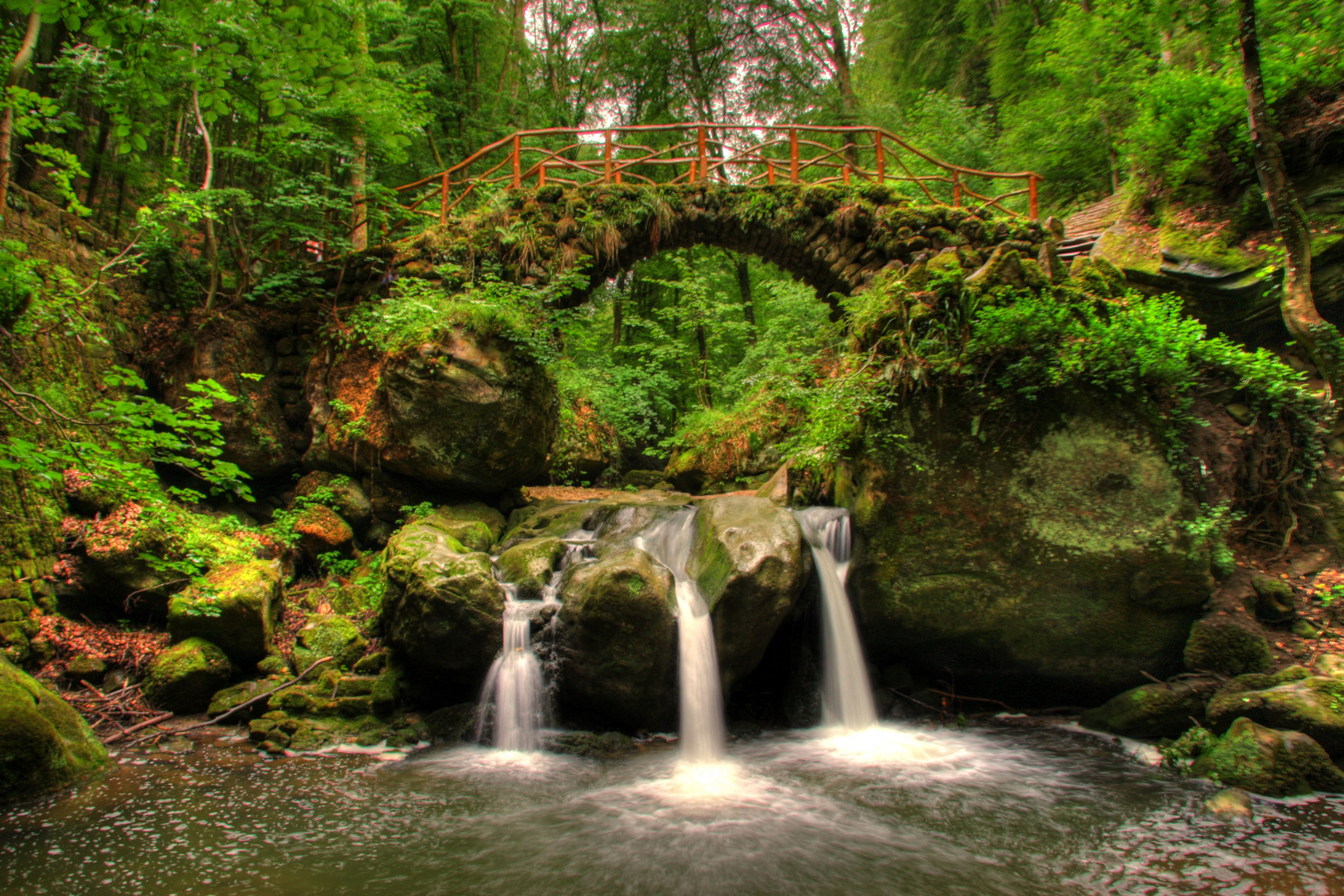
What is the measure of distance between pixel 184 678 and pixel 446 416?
347 centimetres

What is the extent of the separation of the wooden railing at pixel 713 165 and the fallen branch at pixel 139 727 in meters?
6.94

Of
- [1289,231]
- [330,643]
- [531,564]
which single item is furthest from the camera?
[531,564]

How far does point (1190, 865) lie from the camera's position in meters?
3.27

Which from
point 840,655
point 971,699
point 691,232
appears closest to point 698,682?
point 840,655

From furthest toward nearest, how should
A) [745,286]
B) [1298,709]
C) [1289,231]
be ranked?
[745,286]
[1289,231]
[1298,709]

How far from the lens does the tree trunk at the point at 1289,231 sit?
5.72 m

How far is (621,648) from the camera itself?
5.32 metres

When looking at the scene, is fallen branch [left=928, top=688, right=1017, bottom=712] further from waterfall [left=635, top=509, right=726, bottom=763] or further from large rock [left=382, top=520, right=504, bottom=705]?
large rock [left=382, top=520, right=504, bottom=705]

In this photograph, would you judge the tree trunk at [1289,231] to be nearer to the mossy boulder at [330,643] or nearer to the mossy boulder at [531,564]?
the mossy boulder at [531,564]

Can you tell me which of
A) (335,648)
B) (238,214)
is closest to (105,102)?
(238,214)

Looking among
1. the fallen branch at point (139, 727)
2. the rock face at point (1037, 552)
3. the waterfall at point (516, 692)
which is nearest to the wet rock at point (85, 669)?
the fallen branch at point (139, 727)

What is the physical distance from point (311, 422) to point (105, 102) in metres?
3.83

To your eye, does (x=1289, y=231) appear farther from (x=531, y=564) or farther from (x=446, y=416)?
(x=446, y=416)

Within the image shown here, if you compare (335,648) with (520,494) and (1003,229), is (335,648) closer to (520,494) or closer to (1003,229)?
(520,494)
